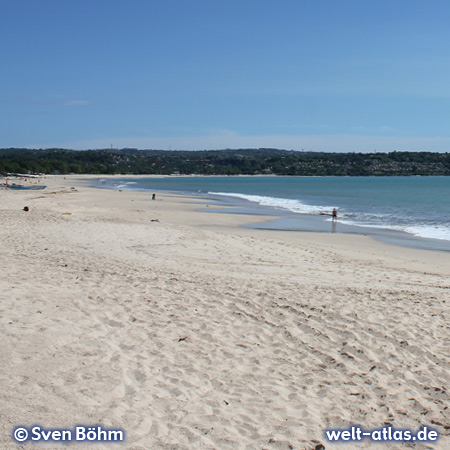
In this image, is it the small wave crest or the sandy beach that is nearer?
the sandy beach

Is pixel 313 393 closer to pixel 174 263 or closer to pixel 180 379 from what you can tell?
pixel 180 379

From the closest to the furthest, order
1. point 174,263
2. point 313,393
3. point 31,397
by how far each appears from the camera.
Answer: point 31,397
point 313,393
point 174,263

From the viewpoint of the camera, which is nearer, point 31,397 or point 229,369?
point 31,397

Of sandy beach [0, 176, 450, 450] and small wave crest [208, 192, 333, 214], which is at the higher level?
small wave crest [208, 192, 333, 214]

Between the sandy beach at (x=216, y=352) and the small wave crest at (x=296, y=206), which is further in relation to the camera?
the small wave crest at (x=296, y=206)

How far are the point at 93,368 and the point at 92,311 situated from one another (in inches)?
78.6

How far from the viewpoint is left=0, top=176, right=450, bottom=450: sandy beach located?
4.22 metres

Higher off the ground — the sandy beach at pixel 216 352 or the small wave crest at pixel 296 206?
the small wave crest at pixel 296 206

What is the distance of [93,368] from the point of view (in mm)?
5062

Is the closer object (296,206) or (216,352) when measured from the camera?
(216,352)

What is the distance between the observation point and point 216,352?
5812 millimetres

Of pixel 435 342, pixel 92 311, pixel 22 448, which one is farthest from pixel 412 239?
pixel 22 448

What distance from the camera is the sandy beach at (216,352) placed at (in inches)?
166

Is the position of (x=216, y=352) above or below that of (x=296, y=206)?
below
